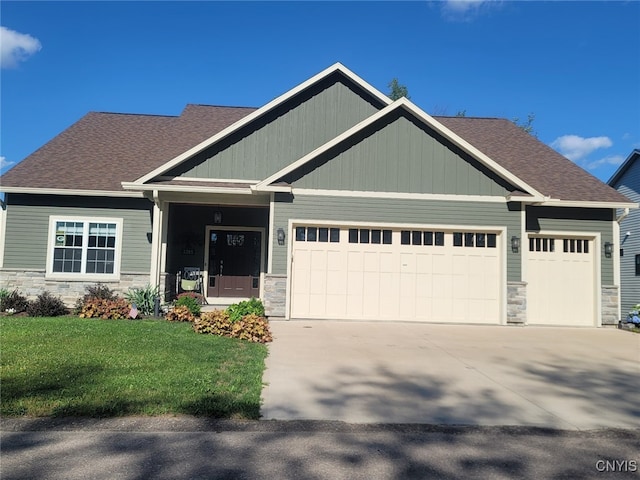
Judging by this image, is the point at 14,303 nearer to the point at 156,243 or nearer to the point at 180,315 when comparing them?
the point at 156,243

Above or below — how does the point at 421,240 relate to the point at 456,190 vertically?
below

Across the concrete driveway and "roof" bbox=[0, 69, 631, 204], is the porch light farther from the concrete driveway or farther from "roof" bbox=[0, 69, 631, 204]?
the concrete driveway

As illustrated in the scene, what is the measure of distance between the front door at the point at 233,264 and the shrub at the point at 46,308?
181 inches

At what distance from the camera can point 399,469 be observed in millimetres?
3549

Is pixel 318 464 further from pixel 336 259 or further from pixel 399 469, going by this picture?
pixel 336 259

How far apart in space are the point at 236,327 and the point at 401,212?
5.41 meters

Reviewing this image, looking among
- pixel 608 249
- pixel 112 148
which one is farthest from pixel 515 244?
pixel 112 148

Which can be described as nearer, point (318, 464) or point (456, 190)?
point (318, 464)

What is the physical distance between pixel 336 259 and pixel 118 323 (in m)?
5.32

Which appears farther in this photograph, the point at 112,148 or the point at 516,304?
the point at 112,148

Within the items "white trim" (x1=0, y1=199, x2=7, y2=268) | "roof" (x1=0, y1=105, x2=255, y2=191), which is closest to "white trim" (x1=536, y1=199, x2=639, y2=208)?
"roof" (x1=0, y1=105, x2=255, y2=191)

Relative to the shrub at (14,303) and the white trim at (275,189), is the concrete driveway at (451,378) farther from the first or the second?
the shrub at (14,303)

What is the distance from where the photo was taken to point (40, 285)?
12602 millimetres

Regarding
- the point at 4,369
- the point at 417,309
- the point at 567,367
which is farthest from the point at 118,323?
the point at 567,367
